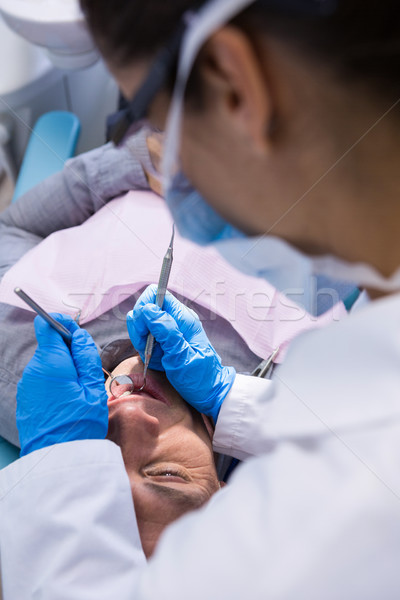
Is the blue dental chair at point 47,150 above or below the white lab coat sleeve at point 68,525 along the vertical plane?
above

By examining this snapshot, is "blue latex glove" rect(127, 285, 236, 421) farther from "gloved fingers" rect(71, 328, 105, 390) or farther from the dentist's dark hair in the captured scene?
the dentist's dark hair

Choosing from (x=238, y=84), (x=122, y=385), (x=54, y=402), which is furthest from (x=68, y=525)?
(x=238, y=84)

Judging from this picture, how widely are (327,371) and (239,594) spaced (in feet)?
0.74

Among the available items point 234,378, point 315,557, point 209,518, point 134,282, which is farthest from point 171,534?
point 134,282

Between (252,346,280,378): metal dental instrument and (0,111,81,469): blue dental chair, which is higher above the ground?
(0,111,81,469): blue dental chair

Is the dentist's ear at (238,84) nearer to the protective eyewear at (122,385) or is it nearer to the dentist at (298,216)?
the dentist at (298,216)

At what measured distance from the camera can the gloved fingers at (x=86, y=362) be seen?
1.05 metres

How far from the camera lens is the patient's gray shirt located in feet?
4.22

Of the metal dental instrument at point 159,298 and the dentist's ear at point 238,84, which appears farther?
the metal dental instrument at point 159,298

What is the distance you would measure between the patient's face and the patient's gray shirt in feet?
0.69

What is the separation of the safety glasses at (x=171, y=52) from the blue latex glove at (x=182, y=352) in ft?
1.93

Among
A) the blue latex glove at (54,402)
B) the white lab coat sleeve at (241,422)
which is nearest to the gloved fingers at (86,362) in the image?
the blue latex glove at (54,402)

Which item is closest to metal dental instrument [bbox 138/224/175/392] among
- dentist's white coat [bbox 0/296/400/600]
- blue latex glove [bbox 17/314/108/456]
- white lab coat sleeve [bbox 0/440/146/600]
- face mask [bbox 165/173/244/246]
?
blue latex glove [bbox 17/314/108/456]

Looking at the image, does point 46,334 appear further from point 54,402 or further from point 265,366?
point 265,366
